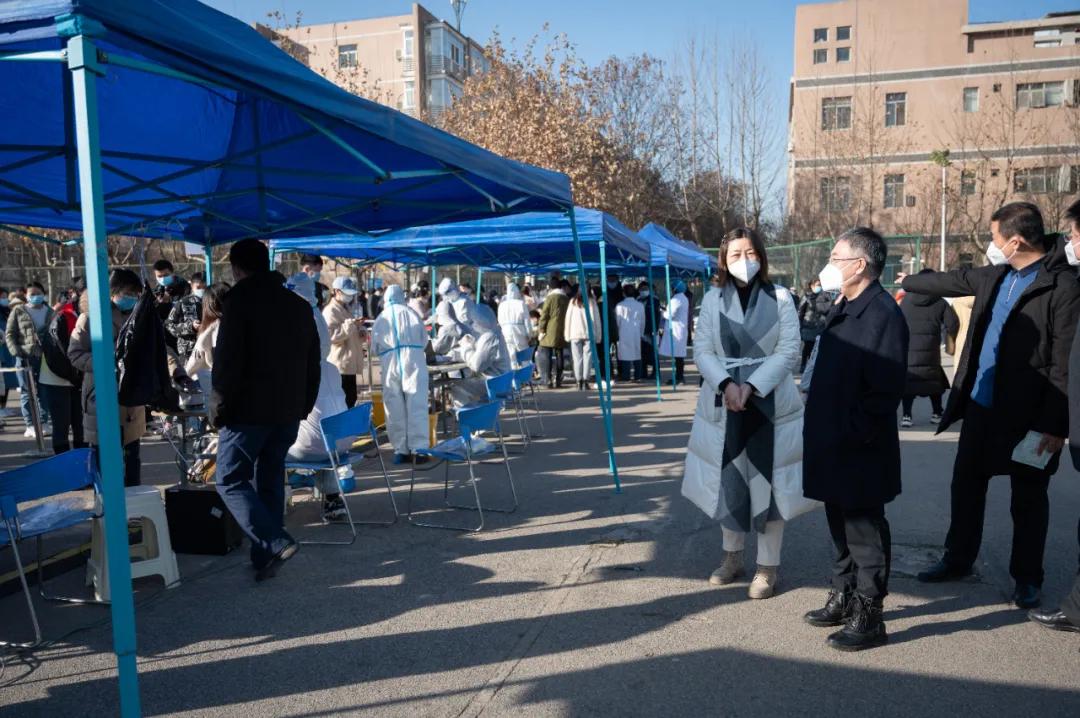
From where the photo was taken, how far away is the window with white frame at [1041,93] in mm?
33531

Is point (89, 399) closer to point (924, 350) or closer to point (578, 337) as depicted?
point (924, 350)

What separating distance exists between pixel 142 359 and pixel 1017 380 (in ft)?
17.5

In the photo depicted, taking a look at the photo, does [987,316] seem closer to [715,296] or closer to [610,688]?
[715,296]

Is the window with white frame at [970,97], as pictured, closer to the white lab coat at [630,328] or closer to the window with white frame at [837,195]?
the window with white frame at [837,195]

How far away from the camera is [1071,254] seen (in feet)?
12.0

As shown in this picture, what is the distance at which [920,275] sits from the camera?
4.41 meters

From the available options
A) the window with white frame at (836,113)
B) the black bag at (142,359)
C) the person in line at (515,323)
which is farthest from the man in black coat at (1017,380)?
the window with white frame at (836,113)

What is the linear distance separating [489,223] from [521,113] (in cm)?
1366

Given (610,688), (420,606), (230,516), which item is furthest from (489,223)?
(610,688)

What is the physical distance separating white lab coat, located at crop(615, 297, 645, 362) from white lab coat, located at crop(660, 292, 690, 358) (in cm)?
56

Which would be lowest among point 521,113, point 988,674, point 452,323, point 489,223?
point 988,674

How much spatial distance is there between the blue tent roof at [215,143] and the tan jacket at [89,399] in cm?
88

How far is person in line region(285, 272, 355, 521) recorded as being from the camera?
5.67 m

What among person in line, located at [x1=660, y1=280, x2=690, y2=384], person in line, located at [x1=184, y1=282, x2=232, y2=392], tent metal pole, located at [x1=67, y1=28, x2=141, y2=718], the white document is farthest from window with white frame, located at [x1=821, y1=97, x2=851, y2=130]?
tent metal pole, located at [x1=67, y1=28, x2=141, y2=718]
